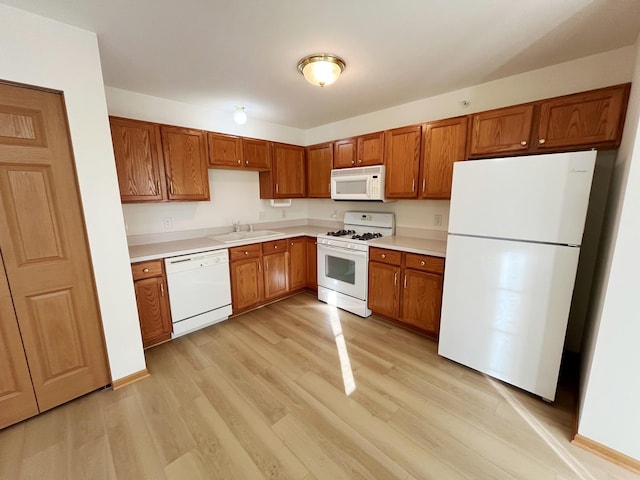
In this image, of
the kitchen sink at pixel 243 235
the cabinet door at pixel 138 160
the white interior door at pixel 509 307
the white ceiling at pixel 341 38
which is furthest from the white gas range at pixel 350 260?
the cabinet door at pixel 138 160

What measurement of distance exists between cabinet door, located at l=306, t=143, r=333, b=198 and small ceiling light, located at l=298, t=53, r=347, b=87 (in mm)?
1451

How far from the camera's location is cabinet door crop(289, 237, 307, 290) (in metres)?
3.53

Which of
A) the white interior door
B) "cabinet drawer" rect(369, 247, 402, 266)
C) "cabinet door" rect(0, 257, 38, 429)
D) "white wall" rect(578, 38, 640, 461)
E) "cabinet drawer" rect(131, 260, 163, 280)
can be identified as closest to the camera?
"white wall" rect(578, 38, 640, 461)

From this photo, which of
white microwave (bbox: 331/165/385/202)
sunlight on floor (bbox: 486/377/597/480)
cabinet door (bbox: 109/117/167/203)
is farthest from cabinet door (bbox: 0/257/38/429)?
sunlight on floor (bbox: 486/377/597/480)

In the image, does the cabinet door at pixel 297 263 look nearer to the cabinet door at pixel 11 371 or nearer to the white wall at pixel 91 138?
the white wall at pixel 91 138

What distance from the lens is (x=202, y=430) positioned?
1.60 meters

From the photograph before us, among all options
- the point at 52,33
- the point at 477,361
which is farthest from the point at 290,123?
the point at 477,361

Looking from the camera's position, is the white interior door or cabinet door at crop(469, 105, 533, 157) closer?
the white interior door

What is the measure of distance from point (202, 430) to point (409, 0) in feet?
9.07

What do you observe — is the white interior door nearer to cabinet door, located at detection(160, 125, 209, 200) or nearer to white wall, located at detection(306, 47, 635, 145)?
white wall, located at detection(306, 47, 635, 145)

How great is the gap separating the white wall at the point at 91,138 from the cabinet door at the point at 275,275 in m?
1.47

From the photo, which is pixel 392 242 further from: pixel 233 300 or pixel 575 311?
pixel 233 300

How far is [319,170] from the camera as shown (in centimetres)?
365

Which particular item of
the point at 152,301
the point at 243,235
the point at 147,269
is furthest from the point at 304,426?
the point at 243,235
